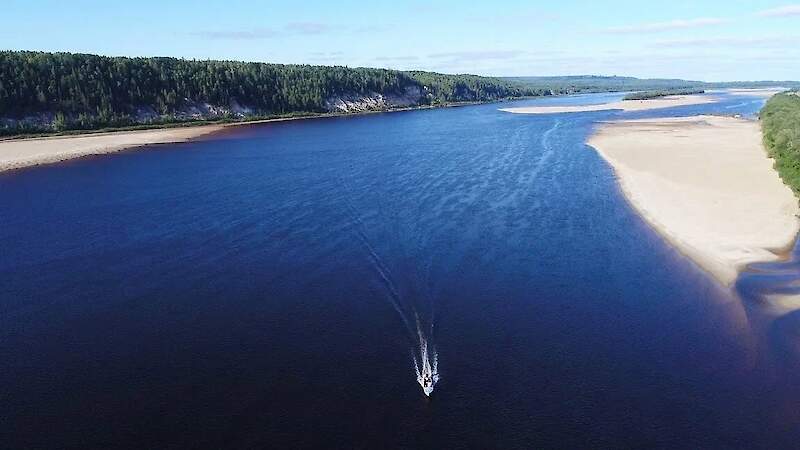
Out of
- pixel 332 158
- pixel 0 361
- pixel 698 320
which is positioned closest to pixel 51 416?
pixel 0 361

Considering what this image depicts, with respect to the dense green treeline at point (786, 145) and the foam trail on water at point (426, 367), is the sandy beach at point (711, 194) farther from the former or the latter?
the foam trail on water at point (426, 367)

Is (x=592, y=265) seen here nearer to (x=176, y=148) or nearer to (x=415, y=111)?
(x=176, y=148)

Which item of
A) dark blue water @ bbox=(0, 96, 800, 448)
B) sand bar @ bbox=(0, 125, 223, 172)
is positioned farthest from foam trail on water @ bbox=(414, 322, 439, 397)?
sand bar @ bbox=(0, 125, 223, 172)

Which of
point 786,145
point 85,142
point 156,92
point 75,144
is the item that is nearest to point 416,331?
point 786,145

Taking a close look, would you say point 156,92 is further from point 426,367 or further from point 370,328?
point 426,367

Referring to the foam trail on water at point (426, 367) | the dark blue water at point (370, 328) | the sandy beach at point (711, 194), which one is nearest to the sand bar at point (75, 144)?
the dark blue water at point (370, 328)
